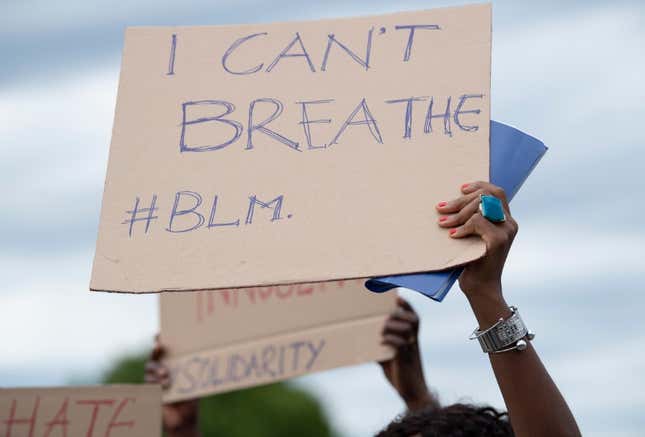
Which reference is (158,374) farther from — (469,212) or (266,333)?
(469,212)

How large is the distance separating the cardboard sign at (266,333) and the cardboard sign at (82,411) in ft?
3.93

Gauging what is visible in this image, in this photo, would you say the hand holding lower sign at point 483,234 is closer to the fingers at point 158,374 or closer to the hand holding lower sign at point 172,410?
the hand holding lower sign at point 172,410

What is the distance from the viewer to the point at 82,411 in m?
3.36

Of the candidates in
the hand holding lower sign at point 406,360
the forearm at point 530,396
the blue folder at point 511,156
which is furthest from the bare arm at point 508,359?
the hand holding lower sign at point 406,360

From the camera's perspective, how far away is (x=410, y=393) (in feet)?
13.6

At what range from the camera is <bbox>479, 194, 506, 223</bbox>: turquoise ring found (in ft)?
7.63

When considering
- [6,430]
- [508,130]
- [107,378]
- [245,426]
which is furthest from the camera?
[107,378]

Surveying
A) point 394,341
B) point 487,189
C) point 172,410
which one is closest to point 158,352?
point 172,410

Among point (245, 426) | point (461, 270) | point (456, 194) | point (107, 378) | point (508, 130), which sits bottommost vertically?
point (461, 270)

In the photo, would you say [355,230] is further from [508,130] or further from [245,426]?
[245,426]

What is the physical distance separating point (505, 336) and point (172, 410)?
254 centimetres

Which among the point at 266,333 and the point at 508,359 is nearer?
the point at 508,359

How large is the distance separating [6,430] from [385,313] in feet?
5.51

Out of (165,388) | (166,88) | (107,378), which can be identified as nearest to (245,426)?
(107,378)
